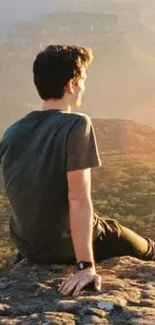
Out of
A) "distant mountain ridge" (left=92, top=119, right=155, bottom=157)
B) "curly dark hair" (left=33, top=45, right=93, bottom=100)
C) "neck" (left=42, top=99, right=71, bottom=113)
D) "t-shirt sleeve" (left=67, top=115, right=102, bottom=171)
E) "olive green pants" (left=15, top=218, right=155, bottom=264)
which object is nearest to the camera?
"t-shirt sleeve" (left=67, top=115, right=102, bottom=171)

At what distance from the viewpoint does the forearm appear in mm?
5508

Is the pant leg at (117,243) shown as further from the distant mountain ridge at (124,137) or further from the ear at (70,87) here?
the distant mountain ridge at (124,137)

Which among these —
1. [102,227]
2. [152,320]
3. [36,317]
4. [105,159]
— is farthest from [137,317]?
[105,159]

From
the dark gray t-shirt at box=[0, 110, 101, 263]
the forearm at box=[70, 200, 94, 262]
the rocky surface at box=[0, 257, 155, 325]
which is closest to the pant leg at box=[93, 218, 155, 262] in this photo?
the rocky surface at box=[0, 257, 155, 325]

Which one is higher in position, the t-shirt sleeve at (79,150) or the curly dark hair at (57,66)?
the curly dark hair at (57,66)

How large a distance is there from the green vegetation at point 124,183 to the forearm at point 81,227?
1048 centimetres

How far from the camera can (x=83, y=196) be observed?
5.57 meters

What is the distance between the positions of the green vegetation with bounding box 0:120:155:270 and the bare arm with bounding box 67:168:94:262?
10.5m

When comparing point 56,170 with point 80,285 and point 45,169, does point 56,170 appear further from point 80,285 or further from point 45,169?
point 80,285

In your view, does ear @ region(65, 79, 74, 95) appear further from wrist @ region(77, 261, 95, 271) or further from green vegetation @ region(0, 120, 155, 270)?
green vegetation @ region(0, 120, 155, 270)

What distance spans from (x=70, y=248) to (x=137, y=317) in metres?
1.54

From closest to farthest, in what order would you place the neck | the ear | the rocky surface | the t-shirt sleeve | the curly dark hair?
the rocky surface → the t-shirt sleeve → the curly dark hair → the ear → the neck

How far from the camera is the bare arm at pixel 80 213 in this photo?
5.50 metres

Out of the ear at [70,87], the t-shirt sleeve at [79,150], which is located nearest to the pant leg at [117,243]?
the t-shirt sleeve at [79,150]
